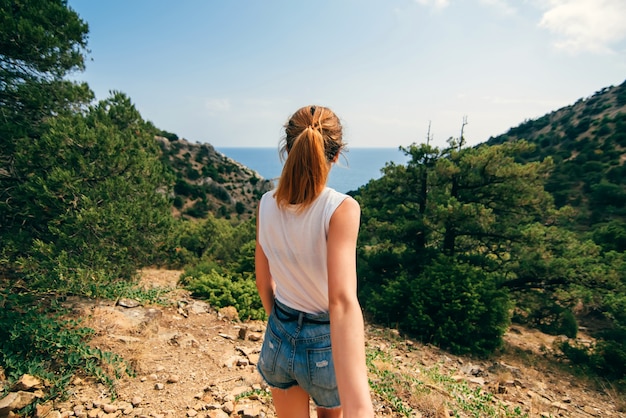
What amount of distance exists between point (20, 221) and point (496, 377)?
10727 millimetres

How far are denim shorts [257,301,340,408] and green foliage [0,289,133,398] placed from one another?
3.29 meters

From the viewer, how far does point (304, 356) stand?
1.29 meters

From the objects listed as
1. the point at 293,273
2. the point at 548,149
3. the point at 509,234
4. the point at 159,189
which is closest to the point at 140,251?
the point at 159,189

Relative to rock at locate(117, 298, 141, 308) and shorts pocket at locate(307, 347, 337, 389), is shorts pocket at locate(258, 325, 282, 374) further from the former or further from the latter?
rock at locate(117, 298, 141, 308)

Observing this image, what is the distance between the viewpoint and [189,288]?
786 centimetres

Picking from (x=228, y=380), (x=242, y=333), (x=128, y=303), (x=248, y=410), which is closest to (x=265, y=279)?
(x=248, y=410)

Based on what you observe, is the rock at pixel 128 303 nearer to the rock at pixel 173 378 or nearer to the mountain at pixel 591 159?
the rock at pixel 173 378

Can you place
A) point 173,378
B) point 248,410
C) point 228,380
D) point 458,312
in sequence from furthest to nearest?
1. point 458,312
2. point 228,380
3. point 173,378
4. point 248,410

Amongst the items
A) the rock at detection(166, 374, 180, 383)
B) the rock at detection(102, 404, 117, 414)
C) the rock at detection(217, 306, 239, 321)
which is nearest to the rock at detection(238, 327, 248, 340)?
the rock at detection(217, 306, 239, 321)

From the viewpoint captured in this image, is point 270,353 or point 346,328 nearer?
point 346,328

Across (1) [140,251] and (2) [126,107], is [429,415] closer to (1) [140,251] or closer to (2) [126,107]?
(1) [140,251]

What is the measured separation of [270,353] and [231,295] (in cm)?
630

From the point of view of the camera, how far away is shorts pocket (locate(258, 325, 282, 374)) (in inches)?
54.9

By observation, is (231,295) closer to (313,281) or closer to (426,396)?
(426,396)
